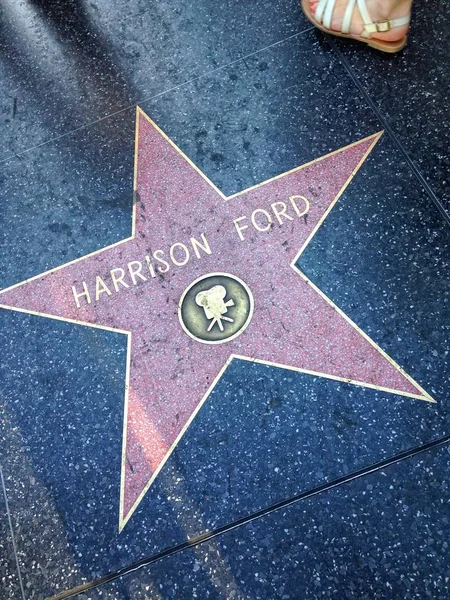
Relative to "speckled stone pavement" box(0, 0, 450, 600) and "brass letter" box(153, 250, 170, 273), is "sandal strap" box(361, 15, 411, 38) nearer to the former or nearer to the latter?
"speckled stone pavement" box(0, 0, 450, 600)

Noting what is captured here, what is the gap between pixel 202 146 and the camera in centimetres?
191

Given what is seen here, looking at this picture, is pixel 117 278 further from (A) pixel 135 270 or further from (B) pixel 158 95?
(B) pixel 158 95

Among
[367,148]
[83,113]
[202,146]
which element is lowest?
[367,148]

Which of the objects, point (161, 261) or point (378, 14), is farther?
point (378, 14)

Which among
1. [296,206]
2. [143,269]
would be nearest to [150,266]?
[143,269]

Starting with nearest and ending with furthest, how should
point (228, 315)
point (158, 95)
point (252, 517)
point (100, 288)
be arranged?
1. point (252, 517)
2. point (228, 315)
3. point (100, 288)
4. point (158, 95)

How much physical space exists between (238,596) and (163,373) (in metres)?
0.59

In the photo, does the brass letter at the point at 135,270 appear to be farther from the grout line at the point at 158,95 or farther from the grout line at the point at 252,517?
the grout line at the point at 252,517

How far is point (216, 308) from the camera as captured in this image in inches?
65.5

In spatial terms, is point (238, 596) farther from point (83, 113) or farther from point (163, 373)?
point (83, 113)

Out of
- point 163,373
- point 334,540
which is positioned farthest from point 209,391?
point 334,540

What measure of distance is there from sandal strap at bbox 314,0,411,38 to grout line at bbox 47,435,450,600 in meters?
1.29

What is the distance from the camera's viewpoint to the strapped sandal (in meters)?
1.87

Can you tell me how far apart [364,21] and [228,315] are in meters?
1.08
